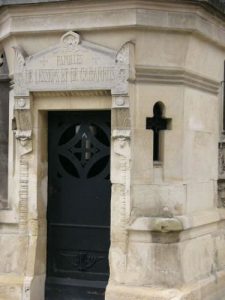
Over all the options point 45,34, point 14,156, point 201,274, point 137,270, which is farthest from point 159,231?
point 45,34

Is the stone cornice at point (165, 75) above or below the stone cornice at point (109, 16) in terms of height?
below

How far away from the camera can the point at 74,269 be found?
8516mm

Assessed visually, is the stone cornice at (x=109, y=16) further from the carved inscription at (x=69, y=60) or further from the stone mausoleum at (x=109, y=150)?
the carved inscription at (x=69, y=60)

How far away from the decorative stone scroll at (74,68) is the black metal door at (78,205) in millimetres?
539

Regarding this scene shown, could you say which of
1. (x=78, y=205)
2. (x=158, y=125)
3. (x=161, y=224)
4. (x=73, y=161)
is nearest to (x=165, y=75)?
(x=158, y=125)

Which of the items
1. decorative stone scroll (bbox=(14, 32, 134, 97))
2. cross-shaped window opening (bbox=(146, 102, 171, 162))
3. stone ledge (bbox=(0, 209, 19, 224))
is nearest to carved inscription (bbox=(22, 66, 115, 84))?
decorative stone scroll (bbox=(14, 32, 134, 97))

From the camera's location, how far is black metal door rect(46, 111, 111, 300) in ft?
27.5

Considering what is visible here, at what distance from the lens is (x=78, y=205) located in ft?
27.9

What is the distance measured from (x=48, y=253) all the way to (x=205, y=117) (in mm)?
2700

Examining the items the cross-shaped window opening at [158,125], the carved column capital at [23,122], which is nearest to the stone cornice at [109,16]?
the carved column capital at [23,122]

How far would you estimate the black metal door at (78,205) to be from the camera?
8367mm

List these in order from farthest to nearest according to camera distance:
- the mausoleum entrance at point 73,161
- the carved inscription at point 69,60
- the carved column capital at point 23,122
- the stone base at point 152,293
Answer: the carved column capital at point 23,122
the carved inscription at point 69,60
the mausoleum entrance at point 73,161
the stone base at point 152,293

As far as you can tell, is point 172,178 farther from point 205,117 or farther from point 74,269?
point 74,269

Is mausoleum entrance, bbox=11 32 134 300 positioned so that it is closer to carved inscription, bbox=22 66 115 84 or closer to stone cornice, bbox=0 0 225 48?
carved inscription, bbox=22 66 115 84
